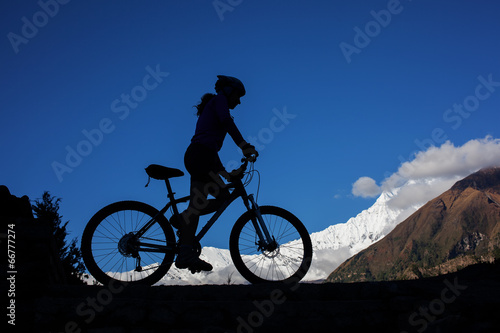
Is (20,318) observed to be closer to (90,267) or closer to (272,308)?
(90,267)

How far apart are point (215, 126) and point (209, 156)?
0.45m

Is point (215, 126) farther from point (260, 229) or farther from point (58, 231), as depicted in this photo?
point (58, 231)

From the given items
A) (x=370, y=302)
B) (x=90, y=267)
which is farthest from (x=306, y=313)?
(x=90, y=267)

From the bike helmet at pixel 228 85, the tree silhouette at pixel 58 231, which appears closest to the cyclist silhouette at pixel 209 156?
the bike helmet at pixel 228 85

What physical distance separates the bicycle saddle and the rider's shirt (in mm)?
536

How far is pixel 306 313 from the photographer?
4.90 metres

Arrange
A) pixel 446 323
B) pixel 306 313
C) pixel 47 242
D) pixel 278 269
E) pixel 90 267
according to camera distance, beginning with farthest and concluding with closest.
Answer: pixel 278 269 < pixel 90 267 < pixel 47 242 < pixel 306 313 < pixel 446 323

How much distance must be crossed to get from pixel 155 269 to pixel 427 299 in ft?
11.3

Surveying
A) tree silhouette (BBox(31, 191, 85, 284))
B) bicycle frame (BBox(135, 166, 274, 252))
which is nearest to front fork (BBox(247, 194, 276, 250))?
bicycle frame (BBox(135, 166, 274, 252))

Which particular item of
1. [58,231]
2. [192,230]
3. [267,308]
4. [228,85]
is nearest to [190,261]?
[192,230]

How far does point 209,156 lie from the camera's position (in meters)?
6.22

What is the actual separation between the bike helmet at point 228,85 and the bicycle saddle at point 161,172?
1.38 metres

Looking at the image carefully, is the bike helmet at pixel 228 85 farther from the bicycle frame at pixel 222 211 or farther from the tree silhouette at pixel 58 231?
the tree silhouette at pixel 58 231

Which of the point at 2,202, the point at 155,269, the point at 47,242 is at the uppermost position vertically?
the point at 2,202
